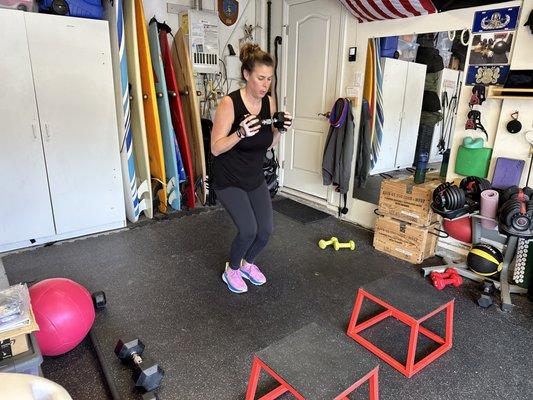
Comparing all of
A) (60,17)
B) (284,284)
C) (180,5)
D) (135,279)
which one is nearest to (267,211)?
(284,284)

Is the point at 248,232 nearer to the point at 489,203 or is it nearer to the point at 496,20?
the point at 489,203

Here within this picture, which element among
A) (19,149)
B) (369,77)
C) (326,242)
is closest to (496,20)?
(369,77)

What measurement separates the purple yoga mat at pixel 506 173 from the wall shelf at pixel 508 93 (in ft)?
1.37

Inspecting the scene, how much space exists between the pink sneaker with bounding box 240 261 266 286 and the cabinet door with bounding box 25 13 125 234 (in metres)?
1.57

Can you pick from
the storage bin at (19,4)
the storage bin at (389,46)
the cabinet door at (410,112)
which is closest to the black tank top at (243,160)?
the storage bin at (389,46)

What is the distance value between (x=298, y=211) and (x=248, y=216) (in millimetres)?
1925

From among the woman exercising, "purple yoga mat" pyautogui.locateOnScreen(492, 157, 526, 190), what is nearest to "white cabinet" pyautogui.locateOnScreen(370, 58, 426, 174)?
"purple yoga mat" pyautogui.locateOnScreen(492, 157, 526, 190)

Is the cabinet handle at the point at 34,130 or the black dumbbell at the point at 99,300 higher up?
the cabinet handle at the point at 34,130

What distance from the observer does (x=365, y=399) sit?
165 centimetres

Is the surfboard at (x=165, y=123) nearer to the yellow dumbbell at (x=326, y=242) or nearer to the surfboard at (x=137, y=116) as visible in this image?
the surfboard at (x=137, y=116)

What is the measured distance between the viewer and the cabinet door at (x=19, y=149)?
2705mm

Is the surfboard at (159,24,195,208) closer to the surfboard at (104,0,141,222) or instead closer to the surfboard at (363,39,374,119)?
the surfboard at (104,0,141,222)

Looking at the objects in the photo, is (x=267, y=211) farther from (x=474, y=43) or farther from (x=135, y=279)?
(x=474, y=43)

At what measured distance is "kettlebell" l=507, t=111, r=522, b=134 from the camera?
2463 millimetres
